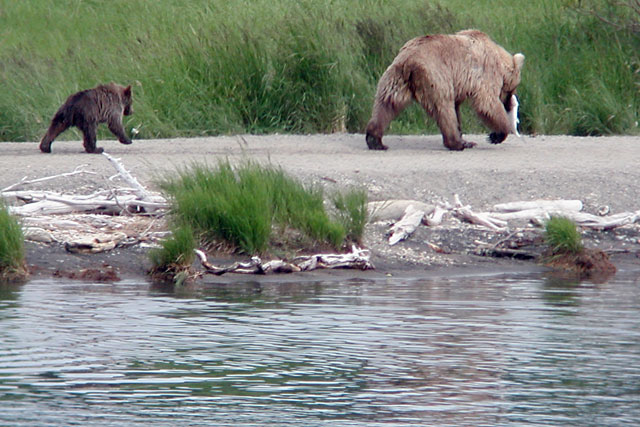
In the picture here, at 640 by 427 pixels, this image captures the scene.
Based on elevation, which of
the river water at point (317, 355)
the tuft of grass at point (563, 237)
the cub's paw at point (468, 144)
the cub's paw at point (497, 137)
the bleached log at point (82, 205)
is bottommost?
the river water at point (317, 355)

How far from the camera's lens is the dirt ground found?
32.6ft

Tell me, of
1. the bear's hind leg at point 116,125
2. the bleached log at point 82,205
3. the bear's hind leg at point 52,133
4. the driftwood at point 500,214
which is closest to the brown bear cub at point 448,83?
the driftwood at point 500,214

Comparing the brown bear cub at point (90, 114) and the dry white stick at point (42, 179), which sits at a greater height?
the brown bear cub at point (90, 114)

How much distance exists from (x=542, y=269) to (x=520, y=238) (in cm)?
69

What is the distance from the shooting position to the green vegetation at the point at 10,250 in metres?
8.77

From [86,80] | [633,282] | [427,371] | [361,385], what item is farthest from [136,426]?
[86,80]

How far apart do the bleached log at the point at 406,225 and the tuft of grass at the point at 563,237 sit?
44.6 inches

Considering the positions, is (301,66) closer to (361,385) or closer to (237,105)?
(237,105)

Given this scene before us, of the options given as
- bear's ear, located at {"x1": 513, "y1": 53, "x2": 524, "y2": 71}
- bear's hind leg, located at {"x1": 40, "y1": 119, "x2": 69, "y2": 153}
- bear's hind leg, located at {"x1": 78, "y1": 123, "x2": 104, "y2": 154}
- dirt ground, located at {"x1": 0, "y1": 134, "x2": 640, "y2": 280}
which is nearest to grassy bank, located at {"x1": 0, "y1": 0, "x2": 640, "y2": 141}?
dirt ground, located at {"x1": 0, "y1": 134, "x2": 640, "y2": 280}

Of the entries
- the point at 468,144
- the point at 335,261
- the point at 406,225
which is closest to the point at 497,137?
the point at 468,144

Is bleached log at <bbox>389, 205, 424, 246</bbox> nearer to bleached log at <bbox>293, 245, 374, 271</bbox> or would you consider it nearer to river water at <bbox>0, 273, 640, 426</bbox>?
bleached log at <bbox>293, 245, 374, 271</bbox>

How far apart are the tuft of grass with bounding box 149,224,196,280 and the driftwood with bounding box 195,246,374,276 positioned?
0.15 metres

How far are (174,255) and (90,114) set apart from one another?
4605 mm

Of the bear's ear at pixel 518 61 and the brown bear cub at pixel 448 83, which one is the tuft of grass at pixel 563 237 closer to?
the brown bear cub at pixel 448 83
